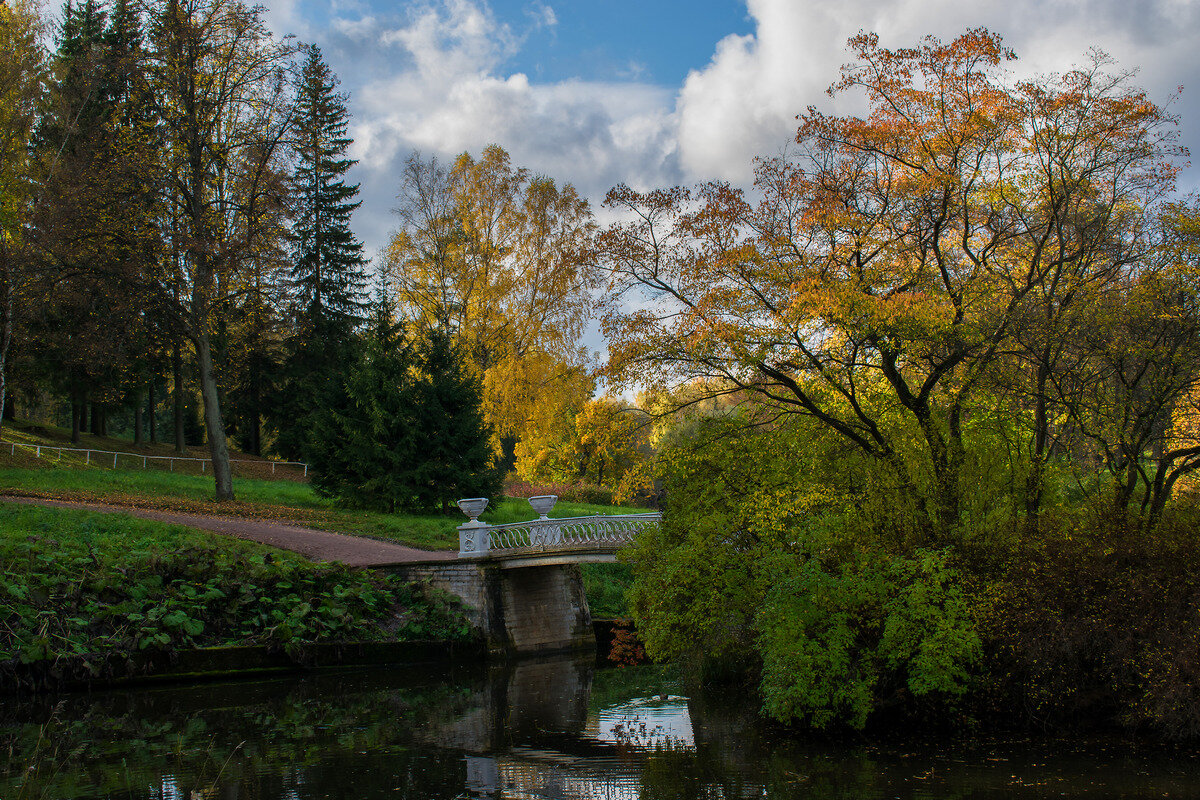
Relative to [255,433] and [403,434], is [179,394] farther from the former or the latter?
[403,434]

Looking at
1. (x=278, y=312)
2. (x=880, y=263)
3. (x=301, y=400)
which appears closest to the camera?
(x=880, y=263)

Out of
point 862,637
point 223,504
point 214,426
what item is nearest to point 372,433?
point 214,426

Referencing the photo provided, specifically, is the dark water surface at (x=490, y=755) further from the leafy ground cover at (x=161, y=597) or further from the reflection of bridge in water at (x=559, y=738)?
the leafy ground cover at (x=161, y=597)

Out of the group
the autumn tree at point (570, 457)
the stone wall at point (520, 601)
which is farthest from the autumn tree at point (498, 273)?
the stone wall at point (520, 601)

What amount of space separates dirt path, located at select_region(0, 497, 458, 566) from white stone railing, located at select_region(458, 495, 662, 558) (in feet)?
2.97

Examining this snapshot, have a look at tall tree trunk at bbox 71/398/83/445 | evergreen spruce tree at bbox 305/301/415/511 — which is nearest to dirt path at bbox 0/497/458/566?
evergreen spruce tree at bbox 305/301/415/511

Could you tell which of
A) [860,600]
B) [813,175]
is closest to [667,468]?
[860,600]

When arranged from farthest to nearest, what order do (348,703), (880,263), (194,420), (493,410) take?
(194,420) → (493,410) → (348,703) → (880,263)

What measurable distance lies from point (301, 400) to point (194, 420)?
1175 cm

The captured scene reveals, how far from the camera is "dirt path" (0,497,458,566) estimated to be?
18.9 metres

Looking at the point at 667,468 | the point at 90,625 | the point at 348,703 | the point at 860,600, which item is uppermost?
the point at 667,468

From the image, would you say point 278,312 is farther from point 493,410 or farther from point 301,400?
point 493,410

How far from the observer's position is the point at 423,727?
460 inches

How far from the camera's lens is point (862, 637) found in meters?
10.5
